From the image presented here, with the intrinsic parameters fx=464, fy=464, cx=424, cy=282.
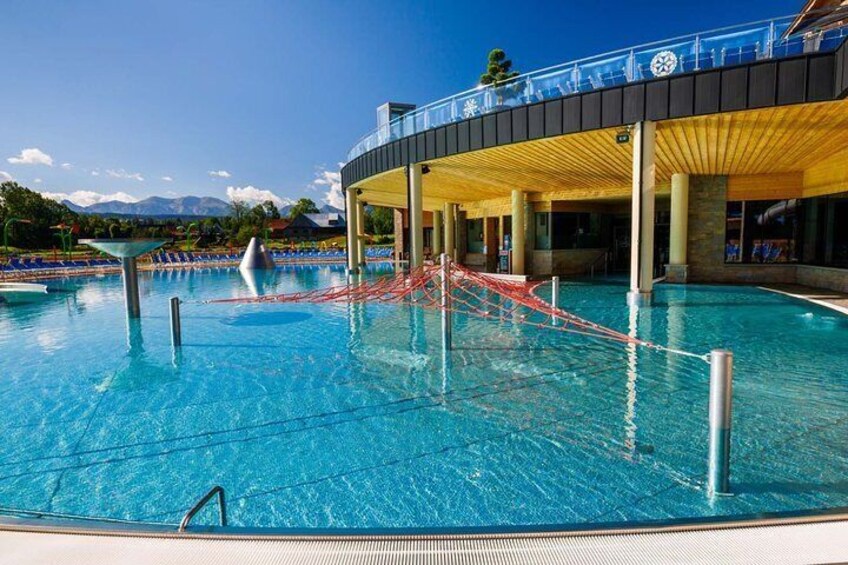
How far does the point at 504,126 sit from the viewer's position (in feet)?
→ 48.8

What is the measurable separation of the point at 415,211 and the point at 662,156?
30.8ft

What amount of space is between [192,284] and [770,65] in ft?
82.1

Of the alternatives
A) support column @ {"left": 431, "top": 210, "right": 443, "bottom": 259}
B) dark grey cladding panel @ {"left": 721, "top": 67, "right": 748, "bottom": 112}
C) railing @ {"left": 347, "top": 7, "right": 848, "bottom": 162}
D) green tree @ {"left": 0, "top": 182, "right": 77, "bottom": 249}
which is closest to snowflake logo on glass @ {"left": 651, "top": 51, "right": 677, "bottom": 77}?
railing @ {"left": 347, "top": 7, "right": 848, "bottom": 162}

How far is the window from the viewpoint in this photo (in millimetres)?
18031

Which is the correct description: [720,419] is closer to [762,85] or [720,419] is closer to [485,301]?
[485,301]

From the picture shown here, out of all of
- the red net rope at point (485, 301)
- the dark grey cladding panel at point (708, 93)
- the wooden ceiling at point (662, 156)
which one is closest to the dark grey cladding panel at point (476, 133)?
the wooden ceiling at point (662, 156)

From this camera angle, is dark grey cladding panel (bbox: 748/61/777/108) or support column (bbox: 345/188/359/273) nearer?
dark grey cladding panel (bbox: 748/61/777/108)

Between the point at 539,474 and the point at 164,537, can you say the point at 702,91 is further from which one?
the point at 164,537

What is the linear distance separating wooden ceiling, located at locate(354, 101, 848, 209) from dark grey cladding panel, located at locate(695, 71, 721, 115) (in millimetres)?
481

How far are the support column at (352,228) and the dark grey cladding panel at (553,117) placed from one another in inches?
594

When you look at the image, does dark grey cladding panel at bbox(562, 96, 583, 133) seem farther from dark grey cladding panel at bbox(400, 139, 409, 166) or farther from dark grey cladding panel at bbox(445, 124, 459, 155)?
dark grey cladding panel at bbox(400, 139, 409, 166)

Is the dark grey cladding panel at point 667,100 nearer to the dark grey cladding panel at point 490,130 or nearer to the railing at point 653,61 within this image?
the dark grey cladding panel at point 490,130

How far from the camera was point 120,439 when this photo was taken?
549 centimetres

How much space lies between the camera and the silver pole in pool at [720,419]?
3764 mm
